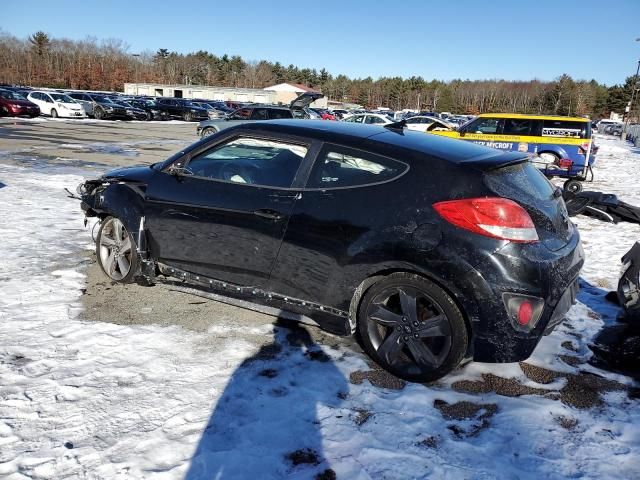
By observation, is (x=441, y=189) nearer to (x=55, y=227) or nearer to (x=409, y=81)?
(x=55, y=227)

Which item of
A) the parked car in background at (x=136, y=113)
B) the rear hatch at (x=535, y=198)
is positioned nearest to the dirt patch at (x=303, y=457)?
the rear hatch at (x=535, y=198)

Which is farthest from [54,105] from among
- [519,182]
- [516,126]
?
→ [519,182]

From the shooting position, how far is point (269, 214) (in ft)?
11.4

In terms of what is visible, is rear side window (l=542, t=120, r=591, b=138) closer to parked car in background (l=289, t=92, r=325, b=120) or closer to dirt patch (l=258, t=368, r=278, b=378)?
parked car in background (l=289, t=92, r=325, b=120)

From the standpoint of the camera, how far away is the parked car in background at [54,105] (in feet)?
101

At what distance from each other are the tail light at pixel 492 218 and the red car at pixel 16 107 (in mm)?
31703

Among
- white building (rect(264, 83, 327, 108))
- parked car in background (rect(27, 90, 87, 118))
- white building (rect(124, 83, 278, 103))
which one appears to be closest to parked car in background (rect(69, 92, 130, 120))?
parked car in background (rect(27, 90, 87, 118))

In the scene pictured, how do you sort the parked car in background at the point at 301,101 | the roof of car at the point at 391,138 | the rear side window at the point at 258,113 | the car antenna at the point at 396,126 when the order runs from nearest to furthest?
the roof of car at the point at 391,138
the car antenna at the point at 396,126
the rear side window at the point at 258,113
the parked car in background at the point at 301,101

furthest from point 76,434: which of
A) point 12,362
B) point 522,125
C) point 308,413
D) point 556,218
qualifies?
point 522,125

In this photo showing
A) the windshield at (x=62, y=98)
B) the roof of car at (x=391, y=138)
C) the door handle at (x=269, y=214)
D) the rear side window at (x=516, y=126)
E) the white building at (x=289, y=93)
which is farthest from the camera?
the white building at (x=289, y=93)

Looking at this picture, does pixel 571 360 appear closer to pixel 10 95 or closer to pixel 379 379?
pixel 379 379

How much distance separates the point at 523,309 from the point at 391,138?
147 centimetres

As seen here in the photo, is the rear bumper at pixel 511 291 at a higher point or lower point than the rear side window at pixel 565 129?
lower

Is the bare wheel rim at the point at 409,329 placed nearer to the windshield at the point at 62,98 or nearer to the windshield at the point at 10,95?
the windshield at the point at 10,95
